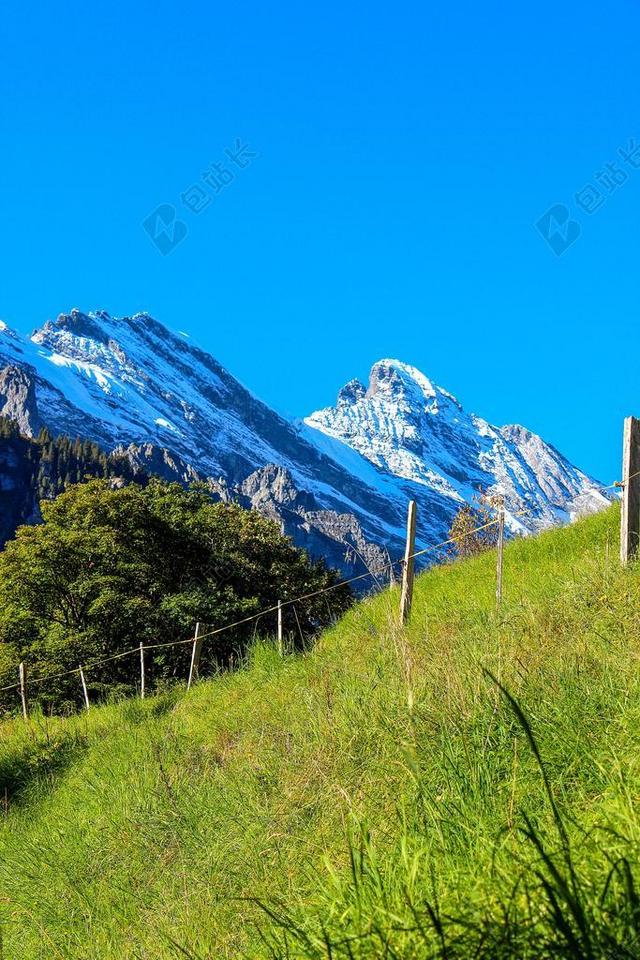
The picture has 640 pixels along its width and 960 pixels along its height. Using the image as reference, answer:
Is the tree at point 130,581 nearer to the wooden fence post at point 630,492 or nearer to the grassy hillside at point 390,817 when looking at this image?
the wooden fence post at point 630,492

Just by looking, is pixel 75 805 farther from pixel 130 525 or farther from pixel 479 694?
pixel 130 525

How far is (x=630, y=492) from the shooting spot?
10.0 m

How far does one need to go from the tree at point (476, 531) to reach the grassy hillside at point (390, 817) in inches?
259

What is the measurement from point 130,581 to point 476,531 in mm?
29533

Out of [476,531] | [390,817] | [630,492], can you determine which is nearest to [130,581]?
[476,531]

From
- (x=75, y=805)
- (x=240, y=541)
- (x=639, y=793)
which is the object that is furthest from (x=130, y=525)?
(x=639, y=793)

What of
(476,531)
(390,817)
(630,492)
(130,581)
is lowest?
(390,817)

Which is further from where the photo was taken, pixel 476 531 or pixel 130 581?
pixel 130 581

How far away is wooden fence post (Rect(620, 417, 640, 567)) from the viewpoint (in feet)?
32.3

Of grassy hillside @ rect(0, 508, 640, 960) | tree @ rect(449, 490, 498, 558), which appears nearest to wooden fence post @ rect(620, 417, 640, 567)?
grassy hillside @ rect(0, 508, 640, 960)

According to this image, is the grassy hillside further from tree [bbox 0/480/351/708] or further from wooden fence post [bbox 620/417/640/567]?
tree [bbox 0/480/351/708]

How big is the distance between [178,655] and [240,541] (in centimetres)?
828

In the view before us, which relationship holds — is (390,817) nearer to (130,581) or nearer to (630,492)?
(630,492)

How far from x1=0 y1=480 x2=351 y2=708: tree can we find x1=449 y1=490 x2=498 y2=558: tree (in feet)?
21.9
